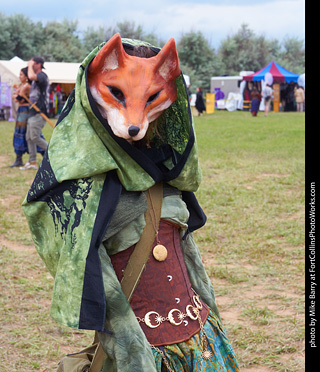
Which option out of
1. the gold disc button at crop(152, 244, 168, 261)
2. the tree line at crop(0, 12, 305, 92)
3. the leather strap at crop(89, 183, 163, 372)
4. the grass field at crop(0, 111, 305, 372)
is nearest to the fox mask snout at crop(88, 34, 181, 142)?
the leather strap at crop(89, 183, 163, 372)

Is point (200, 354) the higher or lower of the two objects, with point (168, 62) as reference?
lower

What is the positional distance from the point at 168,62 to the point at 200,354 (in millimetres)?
1076

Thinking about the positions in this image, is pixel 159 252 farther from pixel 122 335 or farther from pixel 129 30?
pixel 129 30

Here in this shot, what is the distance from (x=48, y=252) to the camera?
2092 millimetres

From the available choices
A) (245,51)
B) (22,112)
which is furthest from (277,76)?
(22,112)

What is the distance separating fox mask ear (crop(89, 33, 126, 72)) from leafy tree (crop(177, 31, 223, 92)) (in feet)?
132

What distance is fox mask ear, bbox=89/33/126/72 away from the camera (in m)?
1.95

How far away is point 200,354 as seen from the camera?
2123mm

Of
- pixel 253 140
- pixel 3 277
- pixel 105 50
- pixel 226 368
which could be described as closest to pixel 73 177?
pixel 105 50

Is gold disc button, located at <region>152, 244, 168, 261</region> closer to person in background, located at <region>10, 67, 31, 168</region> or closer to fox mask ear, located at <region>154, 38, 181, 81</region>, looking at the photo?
fox mask ear, located at <region>154, 38, 181, 81</region>

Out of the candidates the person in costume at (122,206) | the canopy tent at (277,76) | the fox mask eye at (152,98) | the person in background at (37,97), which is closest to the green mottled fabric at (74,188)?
the person in costume at (122,206)

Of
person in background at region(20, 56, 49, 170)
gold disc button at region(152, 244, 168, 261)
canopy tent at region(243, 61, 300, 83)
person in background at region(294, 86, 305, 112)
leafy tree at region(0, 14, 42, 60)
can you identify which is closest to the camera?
gold disc button at region(152, 244, 168, 261)
